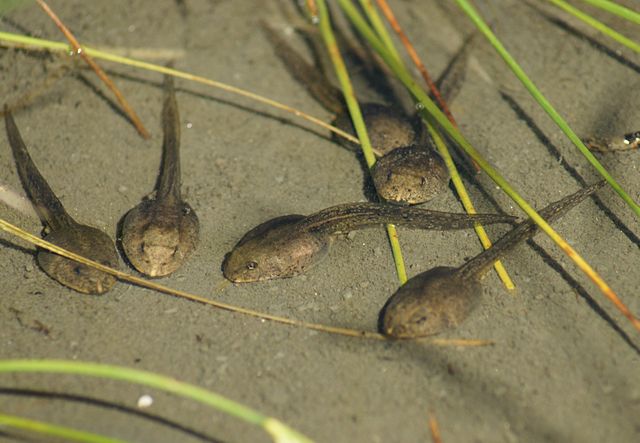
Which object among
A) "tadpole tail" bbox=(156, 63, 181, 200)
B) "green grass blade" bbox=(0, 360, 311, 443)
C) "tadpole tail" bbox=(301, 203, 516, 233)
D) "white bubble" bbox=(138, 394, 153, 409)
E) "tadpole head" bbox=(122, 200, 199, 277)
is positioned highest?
"tadpole tail" bbox=(156, 63, 181, 200)

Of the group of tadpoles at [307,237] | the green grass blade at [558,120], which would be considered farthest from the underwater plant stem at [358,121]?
the green grass blade at [558,120]

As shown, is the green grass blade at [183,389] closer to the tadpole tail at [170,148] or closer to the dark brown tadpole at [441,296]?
the dark brown tadpole at [441,296]

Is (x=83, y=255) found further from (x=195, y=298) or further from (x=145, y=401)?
(x=145, y=401)

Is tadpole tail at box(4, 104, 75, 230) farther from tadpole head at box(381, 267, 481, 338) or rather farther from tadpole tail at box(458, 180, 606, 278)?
tadpole tail at box(458, 180, 606, 278)

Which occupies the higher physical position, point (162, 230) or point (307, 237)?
point (162, 230)

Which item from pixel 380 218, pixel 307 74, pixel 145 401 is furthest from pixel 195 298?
pixel 307 74

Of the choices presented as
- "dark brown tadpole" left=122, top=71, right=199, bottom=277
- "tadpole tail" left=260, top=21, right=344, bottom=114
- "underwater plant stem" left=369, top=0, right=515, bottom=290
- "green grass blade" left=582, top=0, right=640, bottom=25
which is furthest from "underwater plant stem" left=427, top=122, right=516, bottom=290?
"dark brown tadpole" left=122, top=71, right=199, bottom=277
